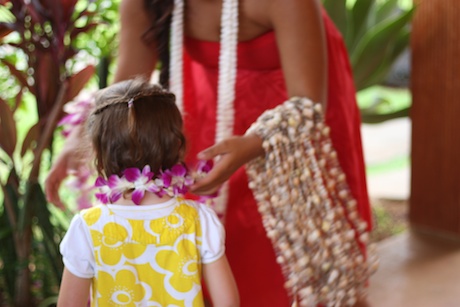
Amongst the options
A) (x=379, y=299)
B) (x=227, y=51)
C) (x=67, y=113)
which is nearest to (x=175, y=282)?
(x=227, y=51)

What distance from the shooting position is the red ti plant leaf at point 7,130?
2.03 meters

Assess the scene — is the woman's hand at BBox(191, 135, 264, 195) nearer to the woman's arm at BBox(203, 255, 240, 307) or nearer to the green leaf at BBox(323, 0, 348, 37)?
the woman's arm at BBox(203, 255, 240, 307)

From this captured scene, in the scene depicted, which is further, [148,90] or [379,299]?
[379,299]

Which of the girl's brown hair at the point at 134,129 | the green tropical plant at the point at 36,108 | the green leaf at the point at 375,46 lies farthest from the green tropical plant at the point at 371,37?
the girl's brown hair at the point at 134,129

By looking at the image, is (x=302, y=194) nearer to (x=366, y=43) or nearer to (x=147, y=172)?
(x=147, y=172)

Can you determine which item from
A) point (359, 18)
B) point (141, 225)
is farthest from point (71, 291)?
point (359, 18)

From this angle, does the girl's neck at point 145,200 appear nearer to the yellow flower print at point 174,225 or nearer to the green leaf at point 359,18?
the yellow flower print at point 174,225

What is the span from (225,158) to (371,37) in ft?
5.26

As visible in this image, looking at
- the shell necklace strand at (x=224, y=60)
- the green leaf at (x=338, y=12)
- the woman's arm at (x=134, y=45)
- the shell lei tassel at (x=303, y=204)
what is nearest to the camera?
the shell lei tassel at (x=303, y=204)

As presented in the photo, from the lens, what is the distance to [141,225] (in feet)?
4.86

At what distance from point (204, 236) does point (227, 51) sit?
0.56 meters

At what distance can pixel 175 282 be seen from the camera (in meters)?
1.51

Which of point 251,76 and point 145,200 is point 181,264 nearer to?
point 145,200

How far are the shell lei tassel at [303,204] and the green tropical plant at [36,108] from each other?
0.64 meters
